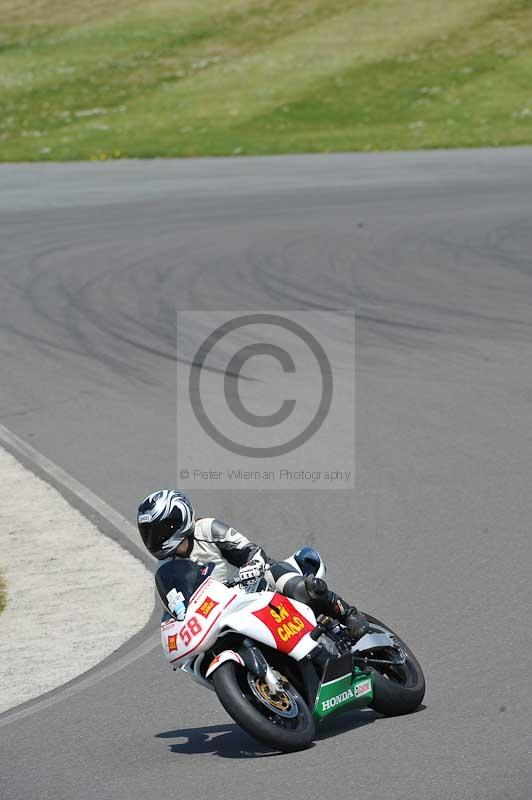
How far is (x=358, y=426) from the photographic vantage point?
1324 cm

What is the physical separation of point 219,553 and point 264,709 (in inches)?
41.8

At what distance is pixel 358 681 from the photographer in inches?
286

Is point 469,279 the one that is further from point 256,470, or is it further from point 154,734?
point 154,734

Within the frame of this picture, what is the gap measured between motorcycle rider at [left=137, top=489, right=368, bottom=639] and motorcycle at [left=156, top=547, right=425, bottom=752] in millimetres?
58

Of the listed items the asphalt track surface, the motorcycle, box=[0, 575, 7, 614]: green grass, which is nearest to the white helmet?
the motorcycle

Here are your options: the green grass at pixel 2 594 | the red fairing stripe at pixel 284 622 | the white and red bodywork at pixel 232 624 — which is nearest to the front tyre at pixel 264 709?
the white and red bodywork at pixel 232 624

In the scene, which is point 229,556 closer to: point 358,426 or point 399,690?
point 399,690

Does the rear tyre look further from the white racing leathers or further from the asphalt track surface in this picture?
the white racing leathers

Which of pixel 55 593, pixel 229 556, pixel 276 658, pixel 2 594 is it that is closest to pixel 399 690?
pixel 276 658

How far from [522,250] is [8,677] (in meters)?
14.1

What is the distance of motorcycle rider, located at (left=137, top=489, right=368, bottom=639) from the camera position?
719 centimetres

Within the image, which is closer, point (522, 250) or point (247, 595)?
point (247, 595)

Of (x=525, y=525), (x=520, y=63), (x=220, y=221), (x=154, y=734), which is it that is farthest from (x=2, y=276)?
(x=520, y=63)

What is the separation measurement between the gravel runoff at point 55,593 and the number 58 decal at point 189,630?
1.58m
